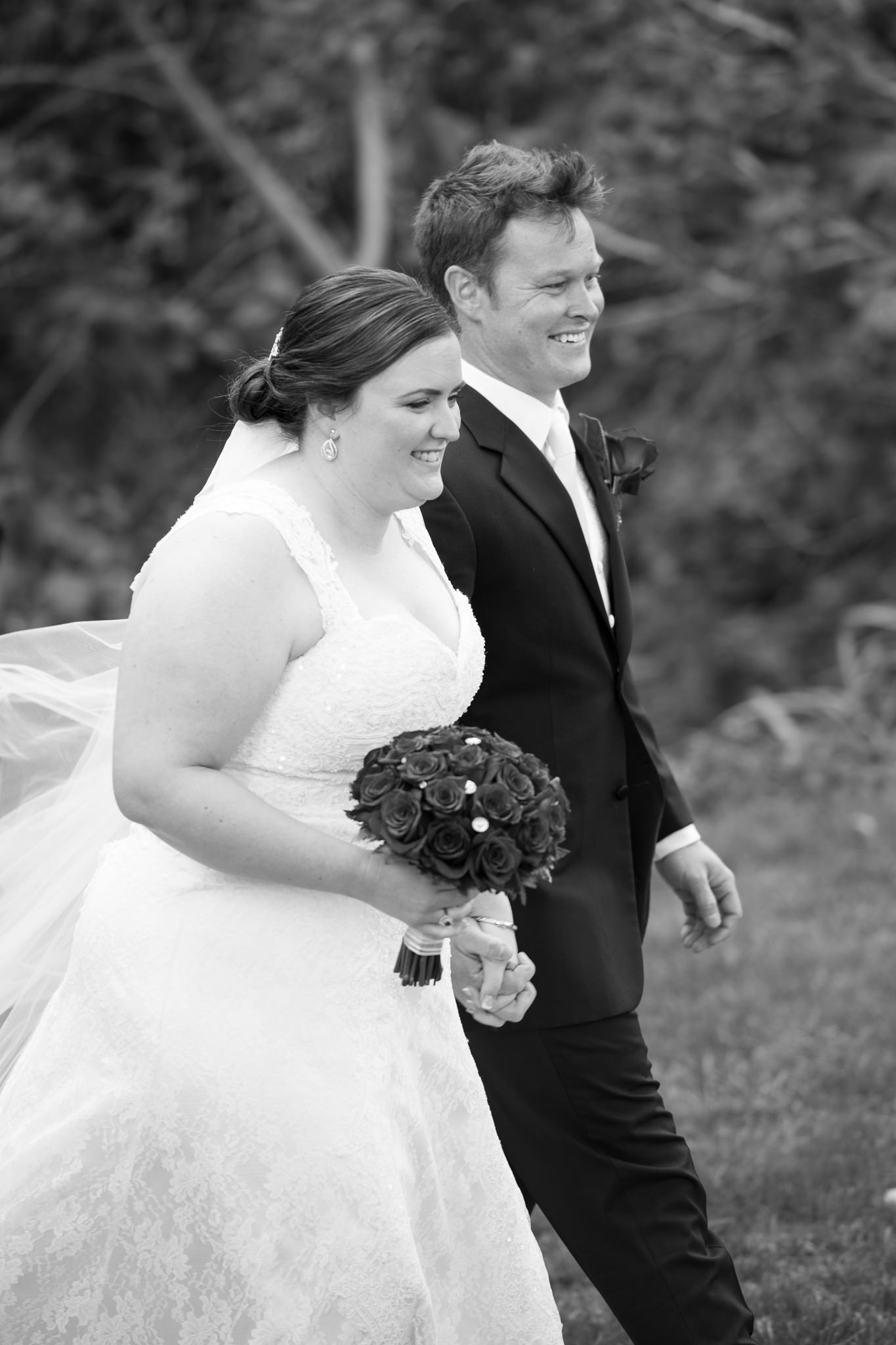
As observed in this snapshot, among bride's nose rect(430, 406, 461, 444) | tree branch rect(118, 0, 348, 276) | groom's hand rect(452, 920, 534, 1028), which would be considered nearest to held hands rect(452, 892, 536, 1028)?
groom's hand rect(452, 920, 534, 1028)

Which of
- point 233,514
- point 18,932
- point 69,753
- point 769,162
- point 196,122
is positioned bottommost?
point 18,932

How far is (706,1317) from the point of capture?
2.92 meters

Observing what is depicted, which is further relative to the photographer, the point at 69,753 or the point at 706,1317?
the point at 69,753

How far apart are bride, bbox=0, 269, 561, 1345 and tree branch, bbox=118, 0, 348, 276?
898cm

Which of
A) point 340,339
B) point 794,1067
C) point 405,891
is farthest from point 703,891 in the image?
point 794,1067

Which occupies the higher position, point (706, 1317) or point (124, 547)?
point (124, 547)

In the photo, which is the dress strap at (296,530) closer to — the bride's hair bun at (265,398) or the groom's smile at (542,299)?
the bride's hair bun at (265,398)

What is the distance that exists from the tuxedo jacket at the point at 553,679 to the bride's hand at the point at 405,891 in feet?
2.04

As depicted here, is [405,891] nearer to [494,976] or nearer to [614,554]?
[494,976]

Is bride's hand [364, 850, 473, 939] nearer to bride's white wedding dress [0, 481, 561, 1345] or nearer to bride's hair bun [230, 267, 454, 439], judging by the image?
bride's white wedding dress [0, 481, 561, 1345]

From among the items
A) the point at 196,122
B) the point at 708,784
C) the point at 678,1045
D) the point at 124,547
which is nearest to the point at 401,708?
the point at 678,1045

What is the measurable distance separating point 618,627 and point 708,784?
497cm

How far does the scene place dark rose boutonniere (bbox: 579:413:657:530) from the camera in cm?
349

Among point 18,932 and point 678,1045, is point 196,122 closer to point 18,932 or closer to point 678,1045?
point 678,1045
